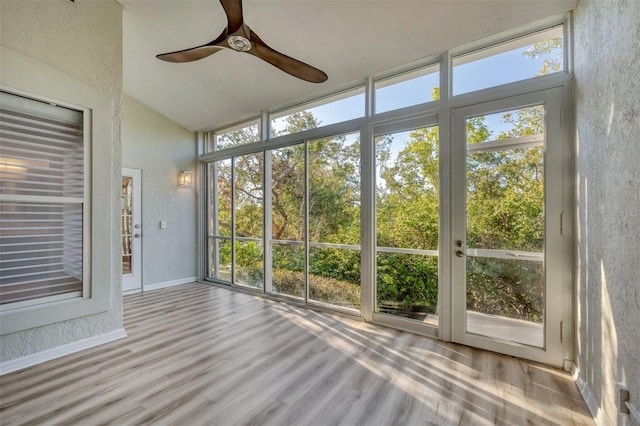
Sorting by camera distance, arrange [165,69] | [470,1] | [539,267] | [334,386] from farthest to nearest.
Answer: [165,69] < [539,267] < [470,1] < [334,386]

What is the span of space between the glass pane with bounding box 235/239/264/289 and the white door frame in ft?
5.09

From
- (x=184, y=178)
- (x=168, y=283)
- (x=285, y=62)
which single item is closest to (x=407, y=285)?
(x=285, y=62)

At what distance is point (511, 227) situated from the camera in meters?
2.61

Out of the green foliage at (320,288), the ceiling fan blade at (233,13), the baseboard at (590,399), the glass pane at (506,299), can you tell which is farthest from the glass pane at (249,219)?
the baseboard at (590,399)

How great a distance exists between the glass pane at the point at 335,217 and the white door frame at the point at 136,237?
115 inches

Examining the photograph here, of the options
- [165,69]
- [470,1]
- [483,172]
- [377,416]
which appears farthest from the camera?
[165,69]

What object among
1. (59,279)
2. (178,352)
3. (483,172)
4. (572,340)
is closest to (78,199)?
(59,279)

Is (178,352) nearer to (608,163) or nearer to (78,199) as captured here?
(78,199)

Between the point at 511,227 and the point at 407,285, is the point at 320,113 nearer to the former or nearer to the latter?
the point at 407,285

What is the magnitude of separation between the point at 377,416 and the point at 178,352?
1851mm

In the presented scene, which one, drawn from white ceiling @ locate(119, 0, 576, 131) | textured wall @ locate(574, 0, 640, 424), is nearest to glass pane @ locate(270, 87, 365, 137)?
white ceiling @ locate(119, 0, 576, 131)

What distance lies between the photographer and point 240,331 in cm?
Result: 311

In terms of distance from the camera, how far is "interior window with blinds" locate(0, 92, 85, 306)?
2.32m

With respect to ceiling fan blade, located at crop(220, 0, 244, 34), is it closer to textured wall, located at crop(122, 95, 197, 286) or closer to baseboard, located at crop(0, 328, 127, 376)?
baseboard, located at crop(0, 328, 127, 376)
